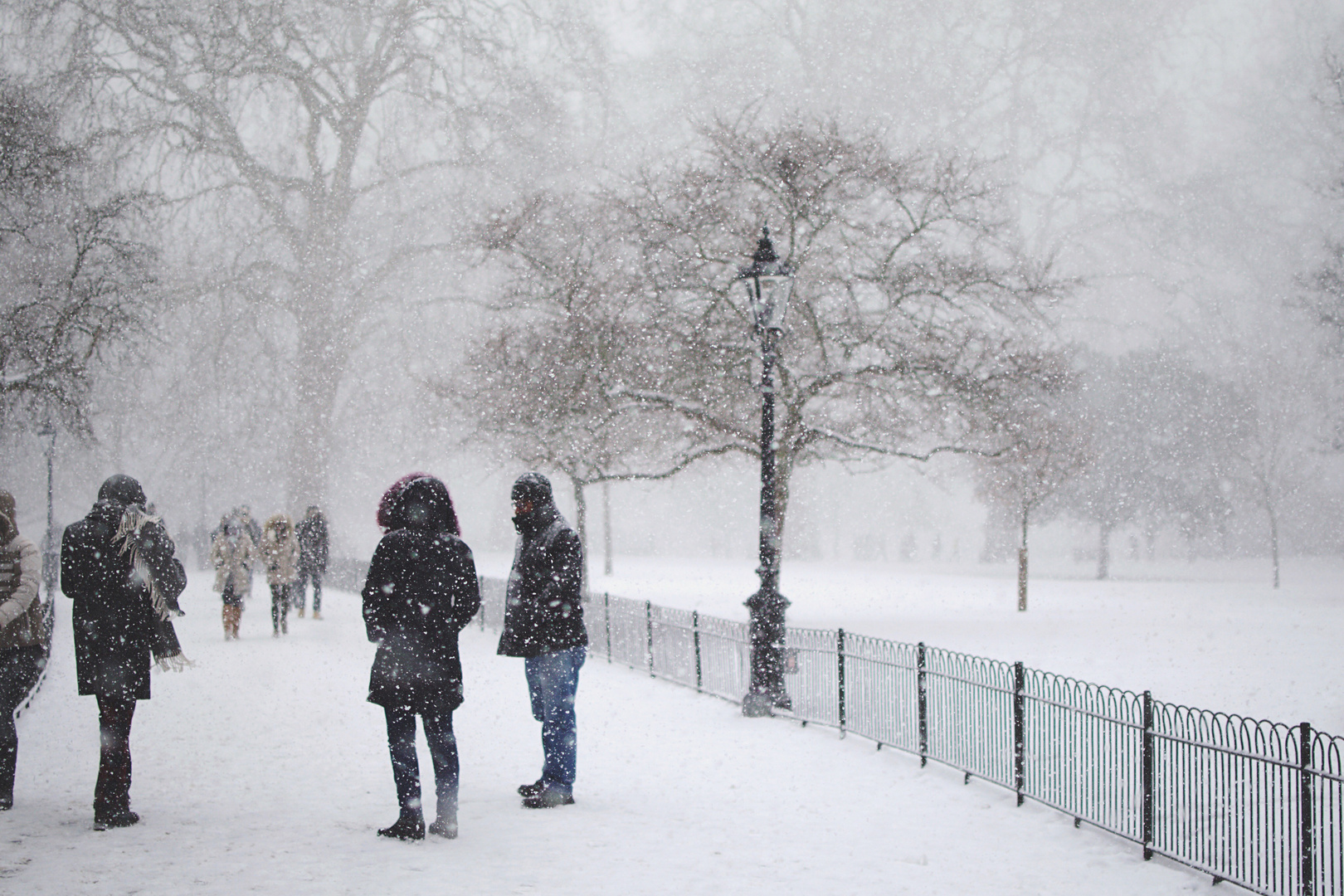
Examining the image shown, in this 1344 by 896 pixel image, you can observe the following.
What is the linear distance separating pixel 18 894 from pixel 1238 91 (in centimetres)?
5570

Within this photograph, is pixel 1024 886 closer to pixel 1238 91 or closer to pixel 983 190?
pixel 983 190

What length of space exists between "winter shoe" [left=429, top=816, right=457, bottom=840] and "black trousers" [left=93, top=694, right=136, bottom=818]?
1.61 meters

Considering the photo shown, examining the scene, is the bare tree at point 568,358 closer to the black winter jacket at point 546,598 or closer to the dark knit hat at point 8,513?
the black winter jacket at point 546,598

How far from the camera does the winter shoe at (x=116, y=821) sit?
6348 mm

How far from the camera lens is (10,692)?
6688 millimetres

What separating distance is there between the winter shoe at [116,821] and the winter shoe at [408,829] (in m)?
1.38

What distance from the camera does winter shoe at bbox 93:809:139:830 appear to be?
6.35m

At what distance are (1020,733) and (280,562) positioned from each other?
39.7ft

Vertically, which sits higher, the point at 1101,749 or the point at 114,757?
the point at 114,757

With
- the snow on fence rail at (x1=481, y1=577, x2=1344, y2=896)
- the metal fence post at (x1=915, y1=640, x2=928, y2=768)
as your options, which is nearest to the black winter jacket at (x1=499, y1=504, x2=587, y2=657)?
the snow on fence rail at (x1=481, y1=577, x2=1344, y2=896)

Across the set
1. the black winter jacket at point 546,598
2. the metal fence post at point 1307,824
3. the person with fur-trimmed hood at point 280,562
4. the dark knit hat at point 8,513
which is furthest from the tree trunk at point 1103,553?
the dark knit hat at point 8,513

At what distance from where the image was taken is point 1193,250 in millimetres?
48500

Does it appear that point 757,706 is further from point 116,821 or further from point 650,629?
point 116,821

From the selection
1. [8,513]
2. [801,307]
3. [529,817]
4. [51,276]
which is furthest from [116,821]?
[51,276]
